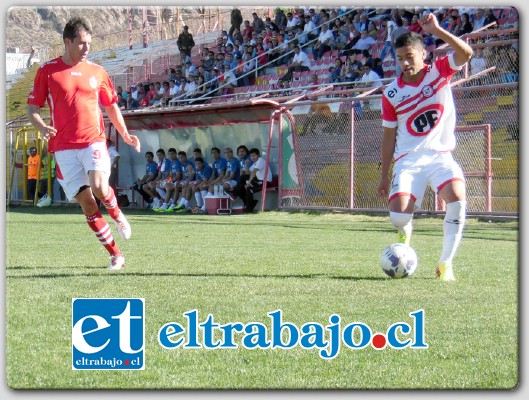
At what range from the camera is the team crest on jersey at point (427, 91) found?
6.69 metres

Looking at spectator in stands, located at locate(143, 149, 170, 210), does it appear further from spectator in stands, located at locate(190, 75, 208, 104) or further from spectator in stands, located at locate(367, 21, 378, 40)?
spectator in stands, located at locate(367, 21, 378, 40)

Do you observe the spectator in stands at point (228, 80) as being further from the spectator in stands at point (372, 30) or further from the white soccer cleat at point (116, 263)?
the white soccer cleat at point (116, 263)

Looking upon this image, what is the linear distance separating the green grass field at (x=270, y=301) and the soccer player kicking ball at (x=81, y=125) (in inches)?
22.3

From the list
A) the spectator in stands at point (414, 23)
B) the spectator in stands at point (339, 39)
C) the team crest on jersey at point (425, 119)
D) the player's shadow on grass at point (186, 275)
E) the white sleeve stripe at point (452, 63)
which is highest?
the spectator in stands at point (339, 39)

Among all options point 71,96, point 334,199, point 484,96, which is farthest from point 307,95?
point 71,96

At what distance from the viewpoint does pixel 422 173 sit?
6.87 m

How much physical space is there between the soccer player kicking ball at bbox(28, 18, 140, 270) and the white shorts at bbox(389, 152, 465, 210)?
2.05 m

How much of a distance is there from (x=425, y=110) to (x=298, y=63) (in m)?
10.4

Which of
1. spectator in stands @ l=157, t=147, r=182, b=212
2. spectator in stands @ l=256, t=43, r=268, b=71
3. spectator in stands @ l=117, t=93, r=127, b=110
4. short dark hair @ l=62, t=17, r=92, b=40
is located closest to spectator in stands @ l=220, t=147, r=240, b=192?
spectator in stands @ l=157, t=147, r=182, b=212

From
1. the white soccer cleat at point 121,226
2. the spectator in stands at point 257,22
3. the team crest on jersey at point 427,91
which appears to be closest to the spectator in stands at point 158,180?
the spectator in stands at point 257,22

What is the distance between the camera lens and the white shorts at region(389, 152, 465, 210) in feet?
22.3

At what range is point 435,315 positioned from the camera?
4.99 metres

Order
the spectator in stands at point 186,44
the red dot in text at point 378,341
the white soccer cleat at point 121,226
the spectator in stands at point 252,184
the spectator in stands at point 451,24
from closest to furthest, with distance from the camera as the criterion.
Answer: the red dot in text at point 378,341, the spectator in stands at point 451,24, the white soccer cleat at point 121,226, the spectator in stands at point 186,44, the spectator in stands at point 252,184

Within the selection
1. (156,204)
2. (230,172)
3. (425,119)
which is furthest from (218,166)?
(425,119)
